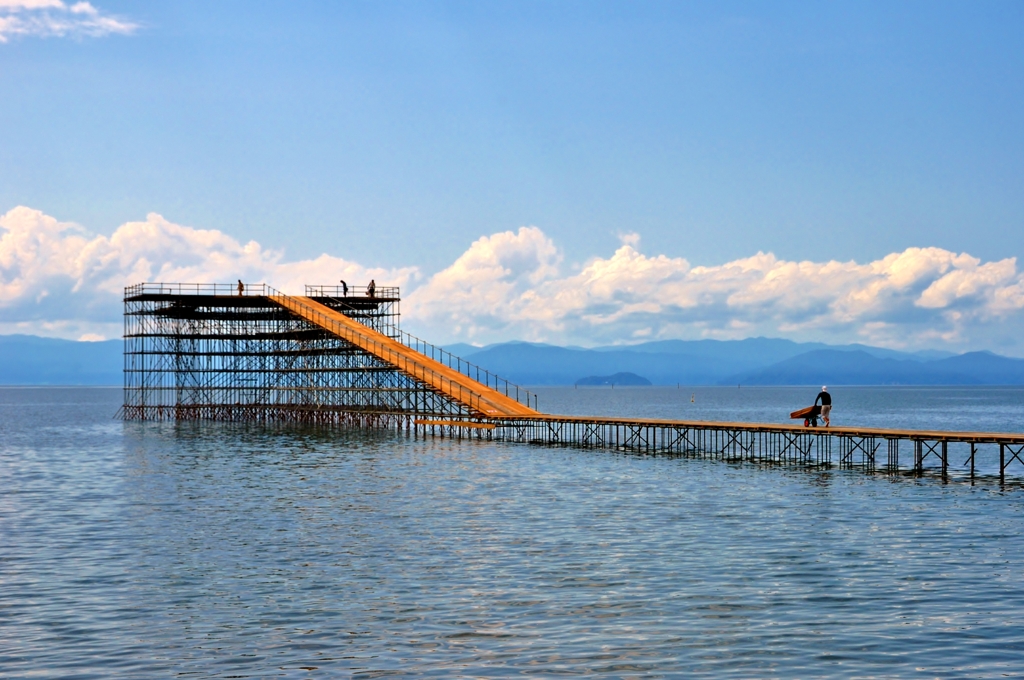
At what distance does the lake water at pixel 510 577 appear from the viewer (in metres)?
17.8

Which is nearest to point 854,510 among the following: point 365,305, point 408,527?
point 408,527

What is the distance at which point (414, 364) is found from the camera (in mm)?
73000

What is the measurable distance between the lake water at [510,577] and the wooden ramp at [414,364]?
2356 cm

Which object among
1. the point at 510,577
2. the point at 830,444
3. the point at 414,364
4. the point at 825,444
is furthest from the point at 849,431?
the point at 414,364

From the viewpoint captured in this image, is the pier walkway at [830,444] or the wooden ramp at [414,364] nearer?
the pier walkway at [830,444]

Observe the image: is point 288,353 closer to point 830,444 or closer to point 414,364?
point 414,364

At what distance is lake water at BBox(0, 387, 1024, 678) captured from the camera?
17.8 metres

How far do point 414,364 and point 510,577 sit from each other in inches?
1963

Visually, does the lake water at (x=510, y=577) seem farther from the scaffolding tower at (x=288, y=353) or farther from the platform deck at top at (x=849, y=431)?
the scaffolding tower at (x=288, y=353)

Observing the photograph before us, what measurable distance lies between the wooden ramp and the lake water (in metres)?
23.6

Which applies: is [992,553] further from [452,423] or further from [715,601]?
[452,423]

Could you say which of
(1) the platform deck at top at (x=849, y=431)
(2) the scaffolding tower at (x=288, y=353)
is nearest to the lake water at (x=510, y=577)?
(1) the platform deck at top at (x=849, y=431)

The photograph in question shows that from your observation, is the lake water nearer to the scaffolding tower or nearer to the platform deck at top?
the platform deck at top

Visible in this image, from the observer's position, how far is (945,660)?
690 inches
